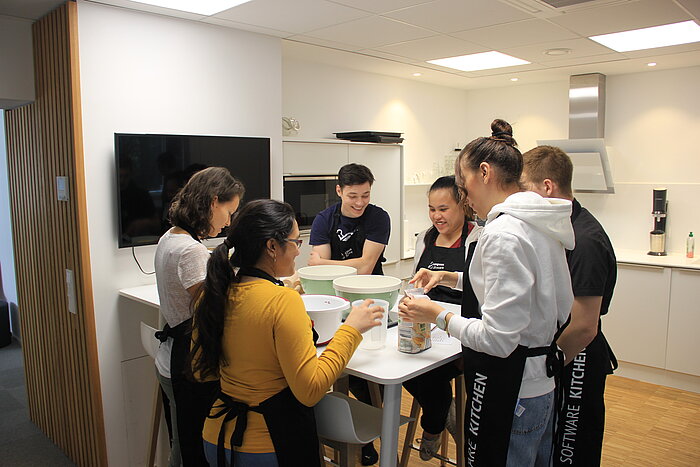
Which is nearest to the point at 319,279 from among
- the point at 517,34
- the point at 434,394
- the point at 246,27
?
the point at 434,394

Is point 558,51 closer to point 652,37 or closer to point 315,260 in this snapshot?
point 652,37

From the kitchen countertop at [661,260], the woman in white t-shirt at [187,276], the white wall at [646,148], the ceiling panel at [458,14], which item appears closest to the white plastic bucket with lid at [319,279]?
the woman in white t-shirt at [187,276]

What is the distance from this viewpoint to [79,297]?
3004mm

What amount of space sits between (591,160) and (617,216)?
0.63m

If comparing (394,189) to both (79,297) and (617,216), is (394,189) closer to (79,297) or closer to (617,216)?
(617,216)

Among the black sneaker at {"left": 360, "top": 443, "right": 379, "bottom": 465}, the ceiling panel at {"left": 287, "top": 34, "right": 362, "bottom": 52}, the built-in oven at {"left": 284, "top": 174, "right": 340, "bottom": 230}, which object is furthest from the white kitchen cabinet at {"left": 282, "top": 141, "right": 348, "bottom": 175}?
the black sneaker at {"left": 360, "top": 443, "right": 379, "bottom": 465}

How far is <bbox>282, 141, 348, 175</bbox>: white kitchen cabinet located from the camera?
160 inches

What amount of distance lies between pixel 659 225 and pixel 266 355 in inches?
172

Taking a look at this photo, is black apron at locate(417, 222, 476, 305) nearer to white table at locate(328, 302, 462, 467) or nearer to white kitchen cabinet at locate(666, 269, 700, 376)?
white table at locate(328, 302, 462, 467)

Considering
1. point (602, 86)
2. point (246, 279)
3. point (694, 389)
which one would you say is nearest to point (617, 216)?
point (602, 86)

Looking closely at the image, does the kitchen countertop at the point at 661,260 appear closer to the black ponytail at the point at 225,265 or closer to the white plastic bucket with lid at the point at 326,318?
the white plastic bucket with lid at the point at 326,318

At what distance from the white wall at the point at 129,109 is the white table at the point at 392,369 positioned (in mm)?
1596

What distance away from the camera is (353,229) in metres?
3.21

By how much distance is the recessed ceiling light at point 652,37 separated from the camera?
3518 millimetres
